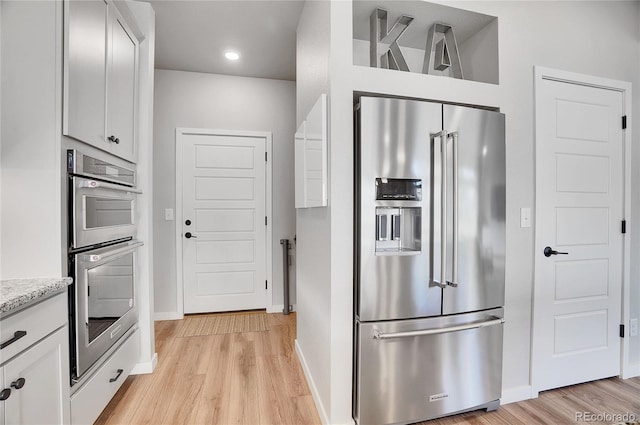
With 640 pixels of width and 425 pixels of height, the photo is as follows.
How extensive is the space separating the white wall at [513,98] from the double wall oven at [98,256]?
1183 mm

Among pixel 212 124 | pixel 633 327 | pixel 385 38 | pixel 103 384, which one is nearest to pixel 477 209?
pixel 385 38

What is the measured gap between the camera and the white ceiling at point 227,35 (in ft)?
7.33

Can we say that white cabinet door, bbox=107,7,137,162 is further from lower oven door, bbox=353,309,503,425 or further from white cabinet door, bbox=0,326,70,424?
lower oven door, bbox=353,309,503,425

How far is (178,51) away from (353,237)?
2.65 metres

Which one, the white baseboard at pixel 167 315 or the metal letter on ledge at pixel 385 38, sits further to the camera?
the white baseboard at pixel 167 315

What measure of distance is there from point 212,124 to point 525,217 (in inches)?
123

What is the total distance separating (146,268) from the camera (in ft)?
6.88

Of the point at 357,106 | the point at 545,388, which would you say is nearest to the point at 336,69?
the point at 357,106

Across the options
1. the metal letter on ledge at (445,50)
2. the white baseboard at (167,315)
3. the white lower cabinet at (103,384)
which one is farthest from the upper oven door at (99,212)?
the metal letter on ledge at (445,50)

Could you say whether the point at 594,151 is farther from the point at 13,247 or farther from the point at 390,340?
the point at 13,247

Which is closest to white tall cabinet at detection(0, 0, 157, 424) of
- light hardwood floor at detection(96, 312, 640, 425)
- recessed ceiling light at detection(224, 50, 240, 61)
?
light hardwood floor at detection(96, 312, 640, 425)

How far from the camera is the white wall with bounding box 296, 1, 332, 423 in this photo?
63.0 inches

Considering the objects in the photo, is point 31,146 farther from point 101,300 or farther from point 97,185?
point 101,300

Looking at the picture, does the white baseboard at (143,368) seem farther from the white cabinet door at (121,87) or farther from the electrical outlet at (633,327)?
the electrical outlet at (633,327)
